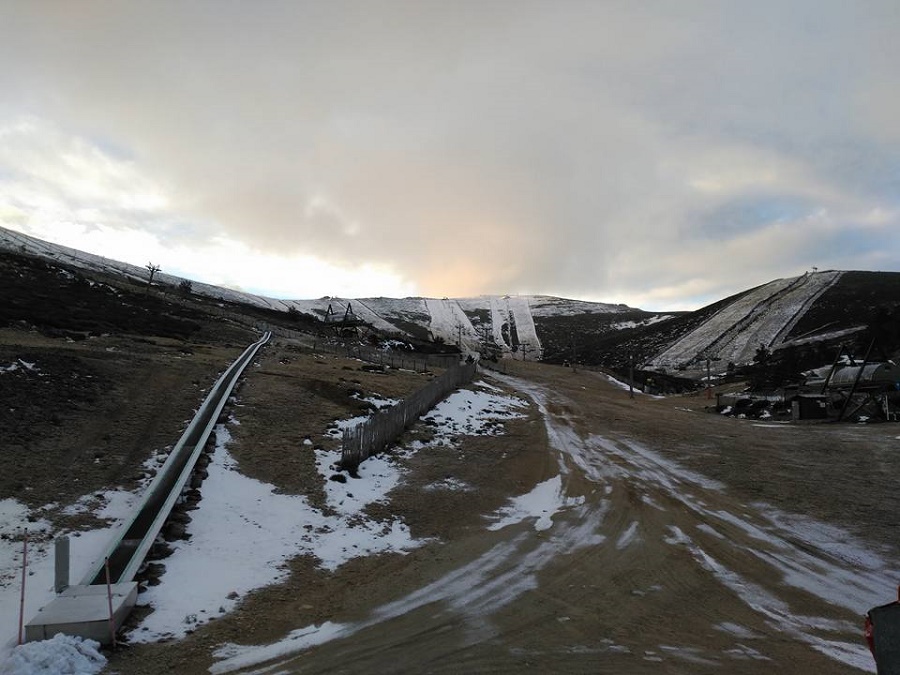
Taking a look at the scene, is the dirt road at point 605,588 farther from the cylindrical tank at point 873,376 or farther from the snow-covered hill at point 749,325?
the snow-covered hill at point 749,325

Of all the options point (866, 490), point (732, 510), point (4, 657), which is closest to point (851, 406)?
point (866, 490)

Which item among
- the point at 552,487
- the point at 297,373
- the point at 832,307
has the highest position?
the point at 832,307

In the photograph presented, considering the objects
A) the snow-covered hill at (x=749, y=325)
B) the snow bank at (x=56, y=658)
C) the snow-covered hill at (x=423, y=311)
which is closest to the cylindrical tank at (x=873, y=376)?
the snow bank at (x=56, y=658)

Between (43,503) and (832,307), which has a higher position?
(832,307)

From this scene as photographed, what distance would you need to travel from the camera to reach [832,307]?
91938 mm

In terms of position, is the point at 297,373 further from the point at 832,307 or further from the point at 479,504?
the point at 832,307

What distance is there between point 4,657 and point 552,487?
13.3 meters

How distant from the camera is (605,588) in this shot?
880cm

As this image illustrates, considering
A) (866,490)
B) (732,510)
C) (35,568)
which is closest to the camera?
(35,568)

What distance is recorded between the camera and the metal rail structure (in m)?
Answer: 6.36

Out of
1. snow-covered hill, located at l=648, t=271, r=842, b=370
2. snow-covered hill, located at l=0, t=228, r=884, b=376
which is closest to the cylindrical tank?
snow-covered hill, located at l=0, t=228, r=884, b=376

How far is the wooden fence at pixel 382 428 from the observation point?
50.9 ft

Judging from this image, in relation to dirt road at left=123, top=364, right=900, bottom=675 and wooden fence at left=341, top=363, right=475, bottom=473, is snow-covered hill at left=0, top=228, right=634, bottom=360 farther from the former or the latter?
dirt road at left=123, top=364, right=900, bottom=675

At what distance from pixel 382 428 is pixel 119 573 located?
10758 mm
